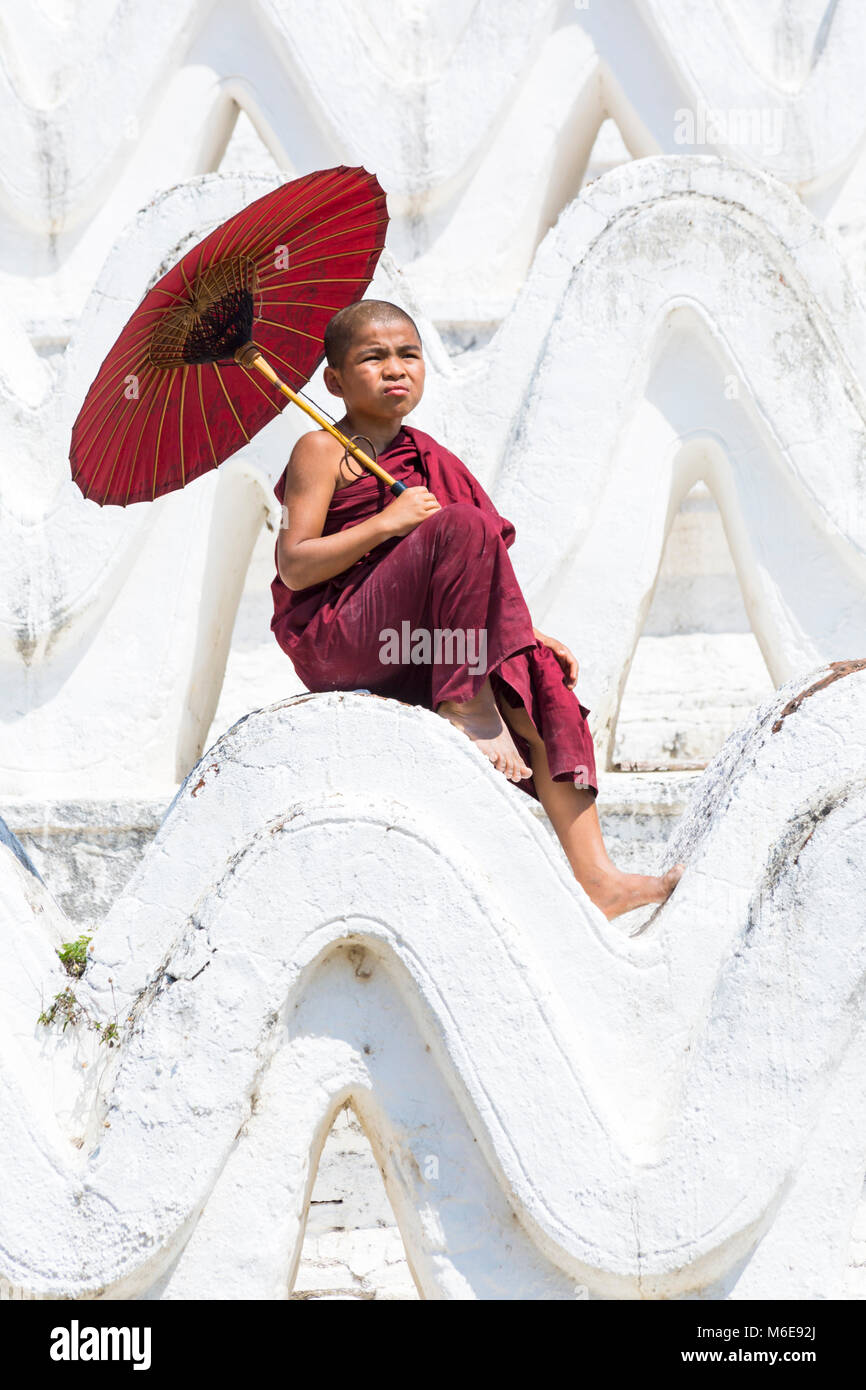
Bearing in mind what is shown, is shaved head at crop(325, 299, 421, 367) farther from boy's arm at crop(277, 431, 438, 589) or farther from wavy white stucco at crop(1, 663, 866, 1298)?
wavy white stucco at crop(1, 663, 866, 1298)

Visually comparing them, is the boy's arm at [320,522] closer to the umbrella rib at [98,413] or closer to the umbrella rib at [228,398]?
the umbrella rib at [228,398]

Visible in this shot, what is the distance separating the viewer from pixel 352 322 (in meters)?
3.41

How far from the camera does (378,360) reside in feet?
11.2

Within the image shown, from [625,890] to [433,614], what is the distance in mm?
699

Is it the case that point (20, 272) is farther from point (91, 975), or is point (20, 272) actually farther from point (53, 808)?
point (91, 975)

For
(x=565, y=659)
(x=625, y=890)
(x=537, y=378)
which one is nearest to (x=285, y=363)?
(x=565, y=659)

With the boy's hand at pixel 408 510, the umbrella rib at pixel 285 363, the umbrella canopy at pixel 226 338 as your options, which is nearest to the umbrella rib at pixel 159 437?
the umbrella canopy at pixel 226 338

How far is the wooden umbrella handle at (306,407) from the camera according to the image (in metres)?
3.35

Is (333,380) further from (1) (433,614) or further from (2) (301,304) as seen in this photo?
(1) (433,614)

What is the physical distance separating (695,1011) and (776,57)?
4133 mm

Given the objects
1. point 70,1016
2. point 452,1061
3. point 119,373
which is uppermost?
point 119,373

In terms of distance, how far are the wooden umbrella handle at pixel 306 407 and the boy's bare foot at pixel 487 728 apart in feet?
1.45

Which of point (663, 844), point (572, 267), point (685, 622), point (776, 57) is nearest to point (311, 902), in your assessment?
point (663, 844)
